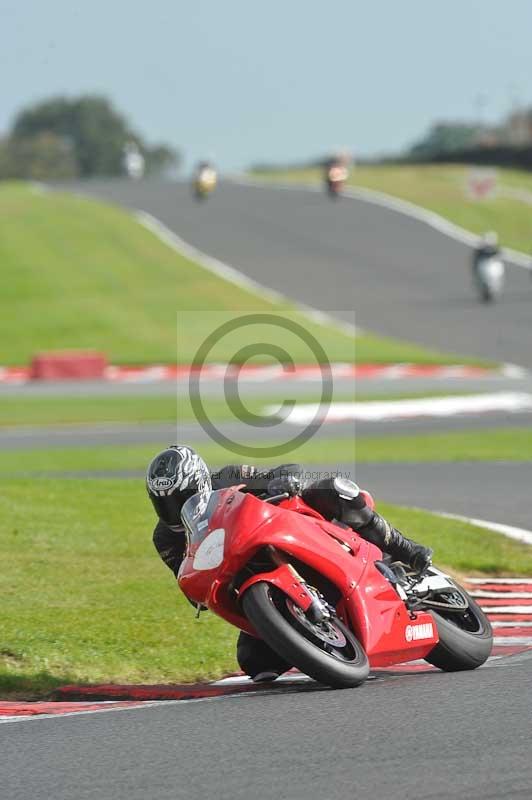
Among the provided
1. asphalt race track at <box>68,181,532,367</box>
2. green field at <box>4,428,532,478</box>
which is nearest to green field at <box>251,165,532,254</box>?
asphalt race track at <box>68,181,532,367</box>

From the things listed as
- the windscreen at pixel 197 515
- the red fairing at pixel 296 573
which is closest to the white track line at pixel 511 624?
the red fairing at pixel 296 573

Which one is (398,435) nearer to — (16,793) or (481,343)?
(481,343)

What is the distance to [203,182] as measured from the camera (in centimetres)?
5216

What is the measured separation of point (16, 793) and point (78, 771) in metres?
0.27

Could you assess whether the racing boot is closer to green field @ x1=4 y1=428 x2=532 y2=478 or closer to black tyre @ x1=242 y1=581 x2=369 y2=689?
black tyre @ x1=242 y1=581 x2=369 y2=689

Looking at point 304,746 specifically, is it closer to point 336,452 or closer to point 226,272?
point 336,452

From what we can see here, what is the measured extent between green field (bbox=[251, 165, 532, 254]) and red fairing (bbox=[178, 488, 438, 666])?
3841 centimetres

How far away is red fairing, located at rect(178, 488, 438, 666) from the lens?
239 inches

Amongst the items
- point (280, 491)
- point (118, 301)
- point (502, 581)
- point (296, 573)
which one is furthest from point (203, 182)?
point (296, 573)

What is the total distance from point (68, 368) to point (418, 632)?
2401cm

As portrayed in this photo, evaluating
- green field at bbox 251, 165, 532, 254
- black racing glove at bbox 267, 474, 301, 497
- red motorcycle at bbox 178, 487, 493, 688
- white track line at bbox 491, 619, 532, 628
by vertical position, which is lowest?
white track line at bbox 491, 619, 532, 628

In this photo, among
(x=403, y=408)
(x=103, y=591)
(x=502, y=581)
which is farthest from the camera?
(x=403, y=408)

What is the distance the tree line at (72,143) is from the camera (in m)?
140

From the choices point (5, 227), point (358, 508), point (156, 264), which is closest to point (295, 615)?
point (358, 508)
